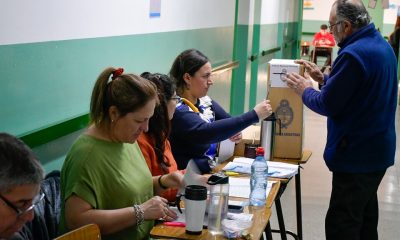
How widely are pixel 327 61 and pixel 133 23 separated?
11119 mm

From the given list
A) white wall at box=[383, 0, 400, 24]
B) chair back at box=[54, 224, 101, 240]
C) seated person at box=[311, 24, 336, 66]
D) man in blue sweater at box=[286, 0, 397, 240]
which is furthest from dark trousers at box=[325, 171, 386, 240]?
white wall at box=[383, 0, 400, 24]

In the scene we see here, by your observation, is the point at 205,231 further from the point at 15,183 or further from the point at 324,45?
the point at 324,45

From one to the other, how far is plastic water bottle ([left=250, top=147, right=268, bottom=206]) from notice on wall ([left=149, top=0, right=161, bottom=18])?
4.28 ft

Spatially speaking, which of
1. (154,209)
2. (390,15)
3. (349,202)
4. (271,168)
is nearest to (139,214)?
(154,209)

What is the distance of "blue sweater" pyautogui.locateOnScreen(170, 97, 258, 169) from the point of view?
3.08m

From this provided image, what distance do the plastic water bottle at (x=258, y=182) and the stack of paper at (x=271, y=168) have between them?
0.85 ft

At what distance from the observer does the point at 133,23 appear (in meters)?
3.40

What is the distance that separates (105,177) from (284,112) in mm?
1656

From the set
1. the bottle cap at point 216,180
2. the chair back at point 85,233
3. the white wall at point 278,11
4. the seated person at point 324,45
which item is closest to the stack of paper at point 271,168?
the bottle cap at point 216,180

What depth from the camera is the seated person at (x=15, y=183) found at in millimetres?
1441

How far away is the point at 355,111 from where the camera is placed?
121 inches

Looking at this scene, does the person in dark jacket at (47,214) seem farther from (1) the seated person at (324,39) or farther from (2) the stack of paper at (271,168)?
(1) the seated person at (324,39)

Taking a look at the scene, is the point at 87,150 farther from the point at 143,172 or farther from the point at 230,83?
the point at 230,83

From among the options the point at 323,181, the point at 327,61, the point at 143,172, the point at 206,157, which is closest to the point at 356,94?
the point at 206,157
